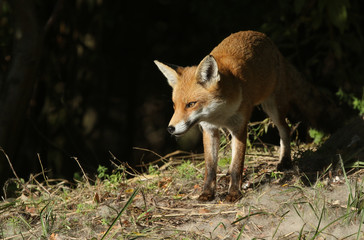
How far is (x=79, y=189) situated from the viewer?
18.4 ft

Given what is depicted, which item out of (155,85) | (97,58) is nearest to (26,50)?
(97,58)

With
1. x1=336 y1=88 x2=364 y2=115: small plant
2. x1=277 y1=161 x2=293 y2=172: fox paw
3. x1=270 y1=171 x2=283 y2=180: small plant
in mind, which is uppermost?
x1=336 y1=88 x2=364 y2=115: small plant

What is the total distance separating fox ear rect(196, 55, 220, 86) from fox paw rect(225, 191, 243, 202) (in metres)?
1.15

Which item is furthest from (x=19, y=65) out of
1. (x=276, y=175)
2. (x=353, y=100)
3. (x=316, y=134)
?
(x=353, y=100)

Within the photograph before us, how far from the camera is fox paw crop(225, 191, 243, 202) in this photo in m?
4.77

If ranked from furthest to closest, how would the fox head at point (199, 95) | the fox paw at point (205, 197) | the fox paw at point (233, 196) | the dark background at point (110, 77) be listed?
the dark background at point (110, 77), the fox paw at point (205, 197), the fox paw at point (233, 196), the fox head at point (199, 95)

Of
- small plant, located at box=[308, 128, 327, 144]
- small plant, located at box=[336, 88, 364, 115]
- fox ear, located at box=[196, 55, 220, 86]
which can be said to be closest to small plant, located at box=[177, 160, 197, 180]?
fox ear, located at box=[196, 55, 220, 86]

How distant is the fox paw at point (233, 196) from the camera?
4.77 metres

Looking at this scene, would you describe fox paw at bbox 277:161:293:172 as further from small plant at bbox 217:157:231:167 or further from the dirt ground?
small plant at bbox 217:157:231:167

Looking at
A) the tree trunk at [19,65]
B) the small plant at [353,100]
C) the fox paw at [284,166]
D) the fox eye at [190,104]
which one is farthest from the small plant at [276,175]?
the tree trunk at [19,65]

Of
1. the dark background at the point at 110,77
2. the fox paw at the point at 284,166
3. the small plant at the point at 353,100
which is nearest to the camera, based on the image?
the fox paw at the point at 284,166

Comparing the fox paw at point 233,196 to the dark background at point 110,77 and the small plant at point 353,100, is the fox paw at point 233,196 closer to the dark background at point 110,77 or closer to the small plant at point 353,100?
the small plant at point 353,100

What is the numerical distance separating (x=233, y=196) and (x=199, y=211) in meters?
0.43

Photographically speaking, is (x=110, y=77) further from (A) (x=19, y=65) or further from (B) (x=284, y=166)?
(B) (x=284, y=166)
